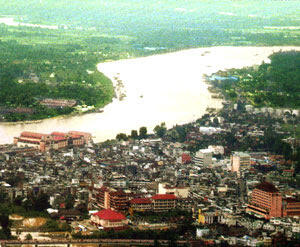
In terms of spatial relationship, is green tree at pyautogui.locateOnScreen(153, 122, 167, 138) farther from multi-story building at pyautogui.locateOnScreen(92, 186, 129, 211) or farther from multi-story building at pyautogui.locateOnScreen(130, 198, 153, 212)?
multi-story building at pyautogui.locateOnScreen(130, 198, 153, 212)

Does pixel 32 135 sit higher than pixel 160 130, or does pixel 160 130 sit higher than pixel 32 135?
pixel 32 135

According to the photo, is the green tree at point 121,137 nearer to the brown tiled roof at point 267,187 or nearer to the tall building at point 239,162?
the tall building at point 239,162

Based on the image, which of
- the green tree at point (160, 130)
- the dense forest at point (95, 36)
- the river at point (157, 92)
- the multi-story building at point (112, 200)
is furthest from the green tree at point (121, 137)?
the multi-story building at point (112, 200)

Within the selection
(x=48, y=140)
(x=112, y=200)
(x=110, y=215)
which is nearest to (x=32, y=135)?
(x=48, y=140)

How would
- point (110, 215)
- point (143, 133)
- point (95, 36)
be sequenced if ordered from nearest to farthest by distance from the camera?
point (110, 215) → point (143, 133) → point (95, 36)

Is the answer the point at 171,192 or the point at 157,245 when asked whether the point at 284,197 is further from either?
the point at 157,245

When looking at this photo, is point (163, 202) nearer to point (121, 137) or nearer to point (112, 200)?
point (112, 200)

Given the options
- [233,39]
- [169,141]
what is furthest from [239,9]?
[169,141]
